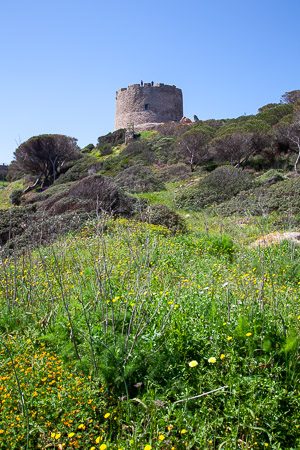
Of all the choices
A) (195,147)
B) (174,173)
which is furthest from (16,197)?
(195,147)

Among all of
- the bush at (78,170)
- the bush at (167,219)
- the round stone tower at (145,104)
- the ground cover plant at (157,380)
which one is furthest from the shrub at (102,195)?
the round stone tower at (145,104)

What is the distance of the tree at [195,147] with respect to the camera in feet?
77.0

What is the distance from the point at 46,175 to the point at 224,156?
16.4 meters

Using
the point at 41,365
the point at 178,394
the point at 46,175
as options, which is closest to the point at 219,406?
the point at 178,394

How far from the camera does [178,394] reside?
2365 mm

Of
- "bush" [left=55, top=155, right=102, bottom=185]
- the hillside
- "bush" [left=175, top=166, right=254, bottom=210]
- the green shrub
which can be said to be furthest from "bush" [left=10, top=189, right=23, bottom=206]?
the hillside

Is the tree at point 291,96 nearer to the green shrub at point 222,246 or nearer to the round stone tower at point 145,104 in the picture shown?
the round stone tower at point 145,104

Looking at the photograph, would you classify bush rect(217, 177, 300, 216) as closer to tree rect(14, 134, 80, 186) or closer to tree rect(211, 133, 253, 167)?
tree rect(211, 133, 253, 167)

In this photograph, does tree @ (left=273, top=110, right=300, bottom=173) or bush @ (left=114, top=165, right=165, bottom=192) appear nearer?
bush @ (left=114, top=165, right=165, bottom=192)

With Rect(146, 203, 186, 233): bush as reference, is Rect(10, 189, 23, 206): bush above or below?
above

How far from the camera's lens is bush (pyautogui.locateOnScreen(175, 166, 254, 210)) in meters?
12.6

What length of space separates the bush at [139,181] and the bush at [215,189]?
337 centimetres

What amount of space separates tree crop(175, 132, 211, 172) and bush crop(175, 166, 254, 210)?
9.30 meters

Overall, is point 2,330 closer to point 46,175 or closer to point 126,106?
point 46,175
